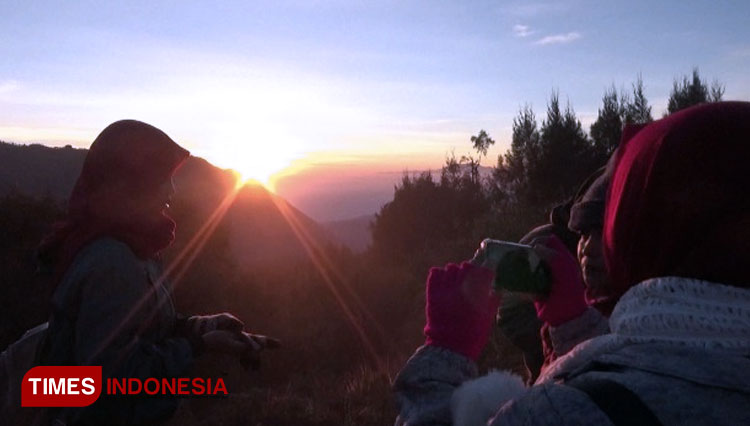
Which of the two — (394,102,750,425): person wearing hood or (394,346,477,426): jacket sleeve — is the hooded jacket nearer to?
(394,346,477,426): jacket sleeve

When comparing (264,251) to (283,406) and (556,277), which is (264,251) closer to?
(283,406)

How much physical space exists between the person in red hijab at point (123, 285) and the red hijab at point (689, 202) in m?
2.10

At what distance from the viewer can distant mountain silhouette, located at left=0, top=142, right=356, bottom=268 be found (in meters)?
30.2

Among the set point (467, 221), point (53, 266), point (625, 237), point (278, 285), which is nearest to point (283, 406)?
point (53, 266)

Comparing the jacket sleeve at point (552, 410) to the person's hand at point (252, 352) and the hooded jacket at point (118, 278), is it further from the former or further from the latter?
the person's hand at point (252, 352)

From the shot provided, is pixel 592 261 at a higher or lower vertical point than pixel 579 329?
higher

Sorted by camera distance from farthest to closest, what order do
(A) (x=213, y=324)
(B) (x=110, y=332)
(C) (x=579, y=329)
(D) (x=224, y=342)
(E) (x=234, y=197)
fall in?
(E) (x=234, y=197) → (A) (x=213, y=324) → (D) (x=224, y=342) → (B) (x=110, y=332) → (C) (x=579, y=329)

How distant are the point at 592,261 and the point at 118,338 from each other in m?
1.82

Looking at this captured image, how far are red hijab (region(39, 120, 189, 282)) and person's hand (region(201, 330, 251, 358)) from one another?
46 centimetres

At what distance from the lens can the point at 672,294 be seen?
1243 mm

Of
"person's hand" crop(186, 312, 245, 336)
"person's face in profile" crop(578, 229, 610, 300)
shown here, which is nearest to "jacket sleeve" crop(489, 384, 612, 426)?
"person's face in profile" crop(578, 229, 610, 300)

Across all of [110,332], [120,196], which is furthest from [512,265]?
[120,196]

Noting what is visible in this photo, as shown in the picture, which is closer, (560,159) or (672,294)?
(672,294)

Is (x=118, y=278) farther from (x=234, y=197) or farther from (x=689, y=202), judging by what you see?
(x=234, y=197)
